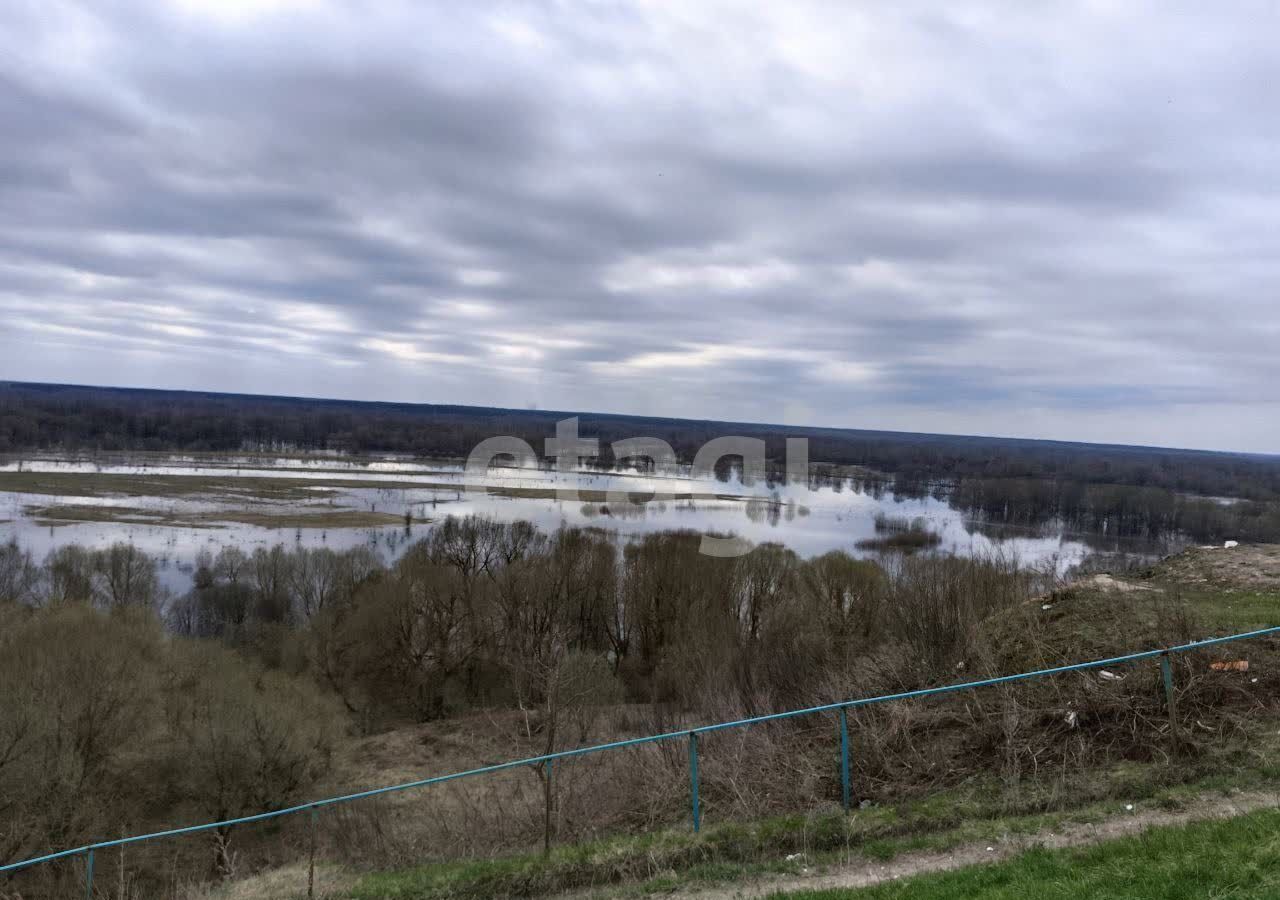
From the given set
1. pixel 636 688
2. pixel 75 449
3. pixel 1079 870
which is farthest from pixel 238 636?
pixel 75 449

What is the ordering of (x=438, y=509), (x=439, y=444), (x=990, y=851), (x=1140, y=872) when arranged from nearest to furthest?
(x=1140, y=872), (x=990, y=851), (x=438, y=509), (x=439, y=444)

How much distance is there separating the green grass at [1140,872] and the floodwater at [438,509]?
83.1ft

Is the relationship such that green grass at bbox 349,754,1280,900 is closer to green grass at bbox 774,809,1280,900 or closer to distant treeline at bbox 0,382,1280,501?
green grass at bbox 774,809,1280,900

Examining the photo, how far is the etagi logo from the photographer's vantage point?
6700cm

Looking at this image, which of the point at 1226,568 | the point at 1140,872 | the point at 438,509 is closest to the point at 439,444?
the point at 438,509

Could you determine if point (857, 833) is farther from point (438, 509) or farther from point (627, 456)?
point (627, 456)

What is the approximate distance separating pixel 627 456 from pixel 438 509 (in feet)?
135

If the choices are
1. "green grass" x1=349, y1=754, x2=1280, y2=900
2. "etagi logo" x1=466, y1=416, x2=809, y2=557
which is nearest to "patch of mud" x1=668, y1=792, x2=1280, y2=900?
"green grass" x1=349, y1=754, x2=1280, y2=900

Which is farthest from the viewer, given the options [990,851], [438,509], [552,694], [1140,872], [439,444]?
[439,444]

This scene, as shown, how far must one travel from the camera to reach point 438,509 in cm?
6397

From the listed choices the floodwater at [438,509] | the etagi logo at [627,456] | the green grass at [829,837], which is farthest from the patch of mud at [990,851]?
the etagi logo at [627,456]

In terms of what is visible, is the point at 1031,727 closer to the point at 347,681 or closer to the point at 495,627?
the point at 495,627

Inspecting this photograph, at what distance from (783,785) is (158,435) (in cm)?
13980

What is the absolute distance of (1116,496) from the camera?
71.6 m
